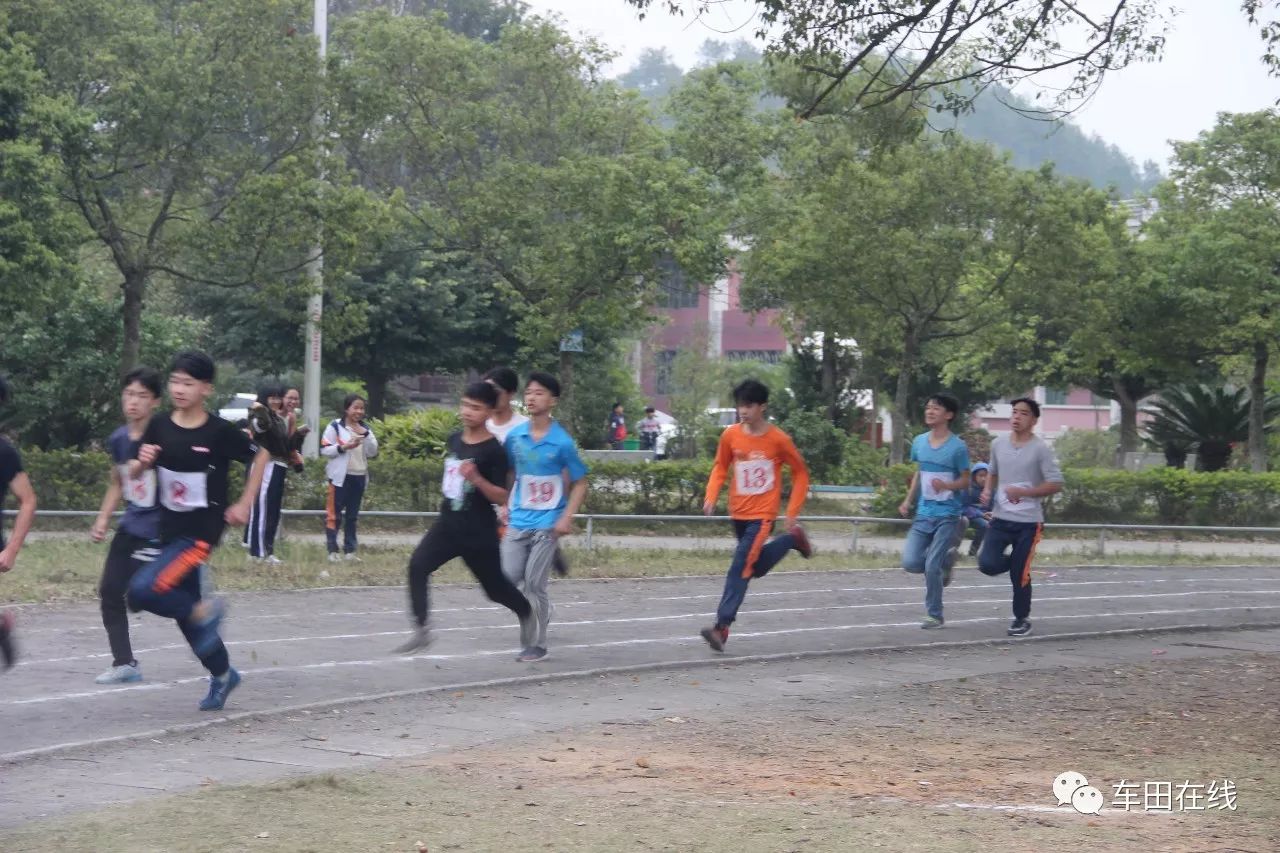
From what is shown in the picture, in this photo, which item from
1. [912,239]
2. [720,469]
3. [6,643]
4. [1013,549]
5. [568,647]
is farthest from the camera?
[912,239]

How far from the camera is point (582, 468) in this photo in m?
10.3

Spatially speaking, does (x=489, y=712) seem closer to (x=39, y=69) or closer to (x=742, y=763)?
(x=742, y=763)

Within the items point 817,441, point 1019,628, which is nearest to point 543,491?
point 1019,628

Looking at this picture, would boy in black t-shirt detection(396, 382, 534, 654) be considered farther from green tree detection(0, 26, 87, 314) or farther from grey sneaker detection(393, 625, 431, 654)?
green tree detection(0, 26, 87, 314)

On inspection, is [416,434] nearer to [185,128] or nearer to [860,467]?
[185,128]

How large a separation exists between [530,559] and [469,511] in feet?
2.11

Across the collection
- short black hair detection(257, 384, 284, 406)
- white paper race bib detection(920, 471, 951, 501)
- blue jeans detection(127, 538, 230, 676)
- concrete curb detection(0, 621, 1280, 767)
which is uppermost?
short black hair detection(257, 384, 284, 406)

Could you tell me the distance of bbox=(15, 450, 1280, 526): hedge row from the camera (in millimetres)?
21391

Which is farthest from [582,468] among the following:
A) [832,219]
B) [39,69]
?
[832,219]

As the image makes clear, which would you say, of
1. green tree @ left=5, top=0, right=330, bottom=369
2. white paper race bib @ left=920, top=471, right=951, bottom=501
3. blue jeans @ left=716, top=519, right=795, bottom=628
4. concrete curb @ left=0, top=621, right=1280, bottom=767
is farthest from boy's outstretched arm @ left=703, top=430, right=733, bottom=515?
green tree @ left=5, top=0, right=330, bottom=369

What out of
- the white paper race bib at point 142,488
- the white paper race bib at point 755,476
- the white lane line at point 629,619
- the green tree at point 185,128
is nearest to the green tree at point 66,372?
the green tree at point 185,128

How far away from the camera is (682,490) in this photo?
24203 millimetres

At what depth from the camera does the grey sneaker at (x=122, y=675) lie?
9.10m

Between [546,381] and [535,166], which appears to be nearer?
[546,381]
